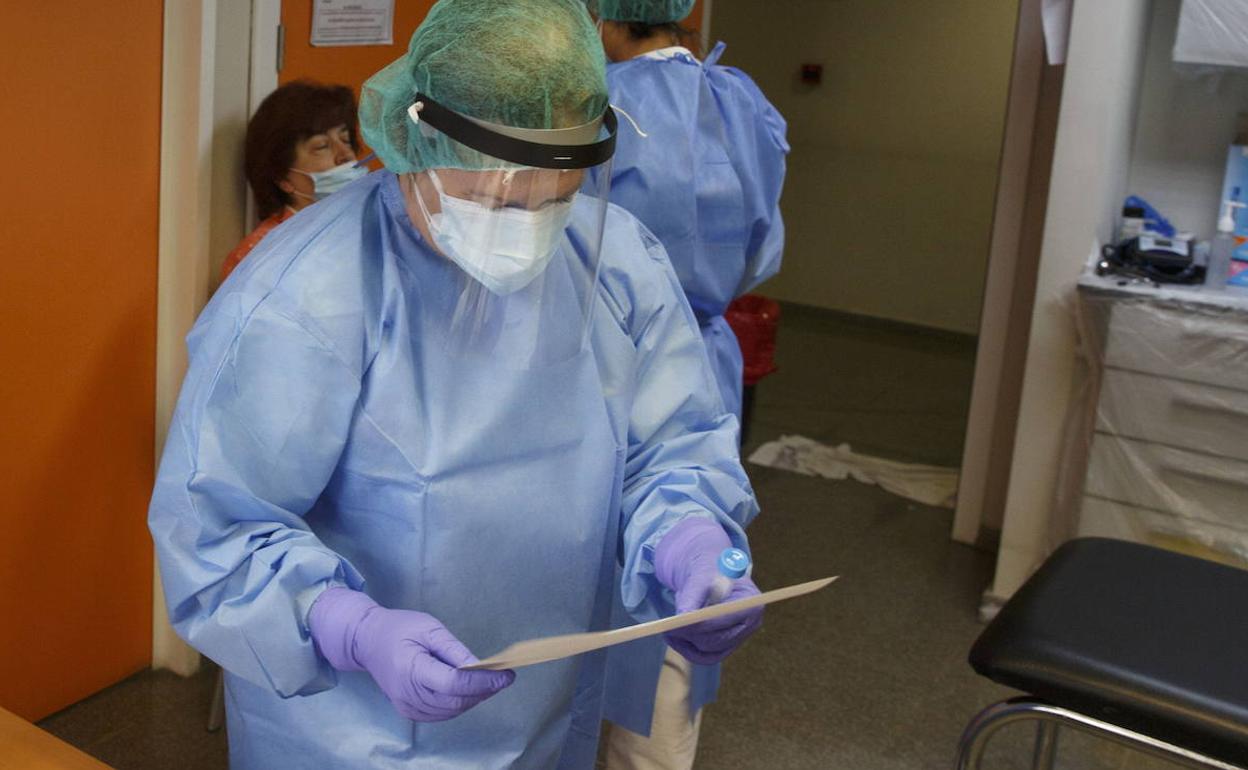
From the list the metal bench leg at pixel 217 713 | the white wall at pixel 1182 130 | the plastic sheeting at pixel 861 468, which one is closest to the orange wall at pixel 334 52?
the metal bench leg at pixel 217 713

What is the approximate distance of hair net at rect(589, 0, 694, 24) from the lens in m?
2.02

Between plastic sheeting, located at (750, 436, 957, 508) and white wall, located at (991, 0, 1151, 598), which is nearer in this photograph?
white wall, located at (991, 0, 1151, 598)

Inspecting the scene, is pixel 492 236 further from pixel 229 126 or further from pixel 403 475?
pixel 229 126

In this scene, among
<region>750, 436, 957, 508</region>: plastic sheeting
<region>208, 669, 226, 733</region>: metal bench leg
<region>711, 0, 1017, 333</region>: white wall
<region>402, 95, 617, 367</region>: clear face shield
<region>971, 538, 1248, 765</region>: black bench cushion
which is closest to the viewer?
<region>402, 95, 617, 367</region>: clear face shield

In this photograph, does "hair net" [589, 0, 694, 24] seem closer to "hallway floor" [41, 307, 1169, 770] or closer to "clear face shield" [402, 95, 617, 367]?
"clear face shield" [402, 95, 617, 367]

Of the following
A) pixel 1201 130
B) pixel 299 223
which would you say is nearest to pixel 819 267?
pixel 1201 130

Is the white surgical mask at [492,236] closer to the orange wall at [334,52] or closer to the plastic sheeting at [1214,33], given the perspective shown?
the orange wall at [334,52]

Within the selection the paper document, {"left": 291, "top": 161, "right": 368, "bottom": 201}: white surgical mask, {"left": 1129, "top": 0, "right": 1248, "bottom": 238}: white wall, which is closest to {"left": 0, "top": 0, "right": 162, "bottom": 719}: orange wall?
{"left": 291, "top": 161, "right": 368, "bottom": 201}: white surgical mask

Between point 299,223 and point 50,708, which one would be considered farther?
point 50,708

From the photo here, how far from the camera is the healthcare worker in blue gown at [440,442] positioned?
3.53ft

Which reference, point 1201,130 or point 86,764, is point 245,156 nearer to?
point 86,764

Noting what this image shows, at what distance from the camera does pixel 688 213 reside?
2.01m

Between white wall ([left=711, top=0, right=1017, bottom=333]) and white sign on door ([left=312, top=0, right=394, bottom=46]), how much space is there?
3547 mm

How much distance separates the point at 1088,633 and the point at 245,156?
163cm
